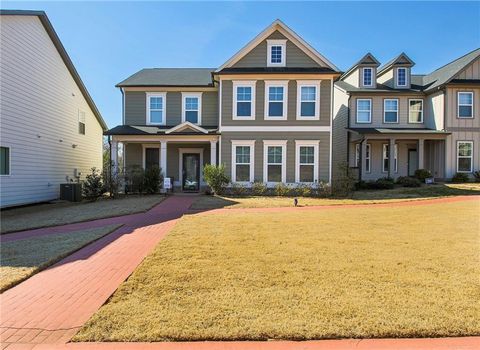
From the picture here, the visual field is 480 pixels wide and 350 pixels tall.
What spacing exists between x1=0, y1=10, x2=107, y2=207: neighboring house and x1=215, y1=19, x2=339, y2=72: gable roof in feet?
28.8

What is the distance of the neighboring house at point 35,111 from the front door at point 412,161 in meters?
22.2

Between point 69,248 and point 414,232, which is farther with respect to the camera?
point 414,232

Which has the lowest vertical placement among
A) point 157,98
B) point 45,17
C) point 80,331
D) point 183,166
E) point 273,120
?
point 80,331

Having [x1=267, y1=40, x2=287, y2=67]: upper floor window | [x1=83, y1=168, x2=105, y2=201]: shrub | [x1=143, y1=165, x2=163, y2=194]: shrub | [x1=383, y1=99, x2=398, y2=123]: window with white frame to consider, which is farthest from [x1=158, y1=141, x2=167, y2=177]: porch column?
[x1=383, y1=99, x2=398, y2=123]: window with white frame

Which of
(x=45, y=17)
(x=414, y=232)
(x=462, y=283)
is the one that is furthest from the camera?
(x=45, y=17)

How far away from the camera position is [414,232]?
Result: 839cm

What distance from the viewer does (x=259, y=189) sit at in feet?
59.4

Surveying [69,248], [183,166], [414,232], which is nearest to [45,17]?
[183,166]

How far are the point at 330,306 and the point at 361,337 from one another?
63cm

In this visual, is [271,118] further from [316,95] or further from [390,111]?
[390,111]

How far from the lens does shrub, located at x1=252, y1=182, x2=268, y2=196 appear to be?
18047 mm

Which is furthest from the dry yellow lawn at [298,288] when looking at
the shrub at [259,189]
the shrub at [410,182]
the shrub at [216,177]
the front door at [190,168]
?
the shrub at [410,182]

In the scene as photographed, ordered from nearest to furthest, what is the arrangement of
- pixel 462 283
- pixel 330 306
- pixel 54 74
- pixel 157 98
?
pixel 330 306
pixel 462 283
pixel 54 74
pixel 157 98

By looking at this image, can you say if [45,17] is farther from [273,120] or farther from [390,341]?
[390,341]
